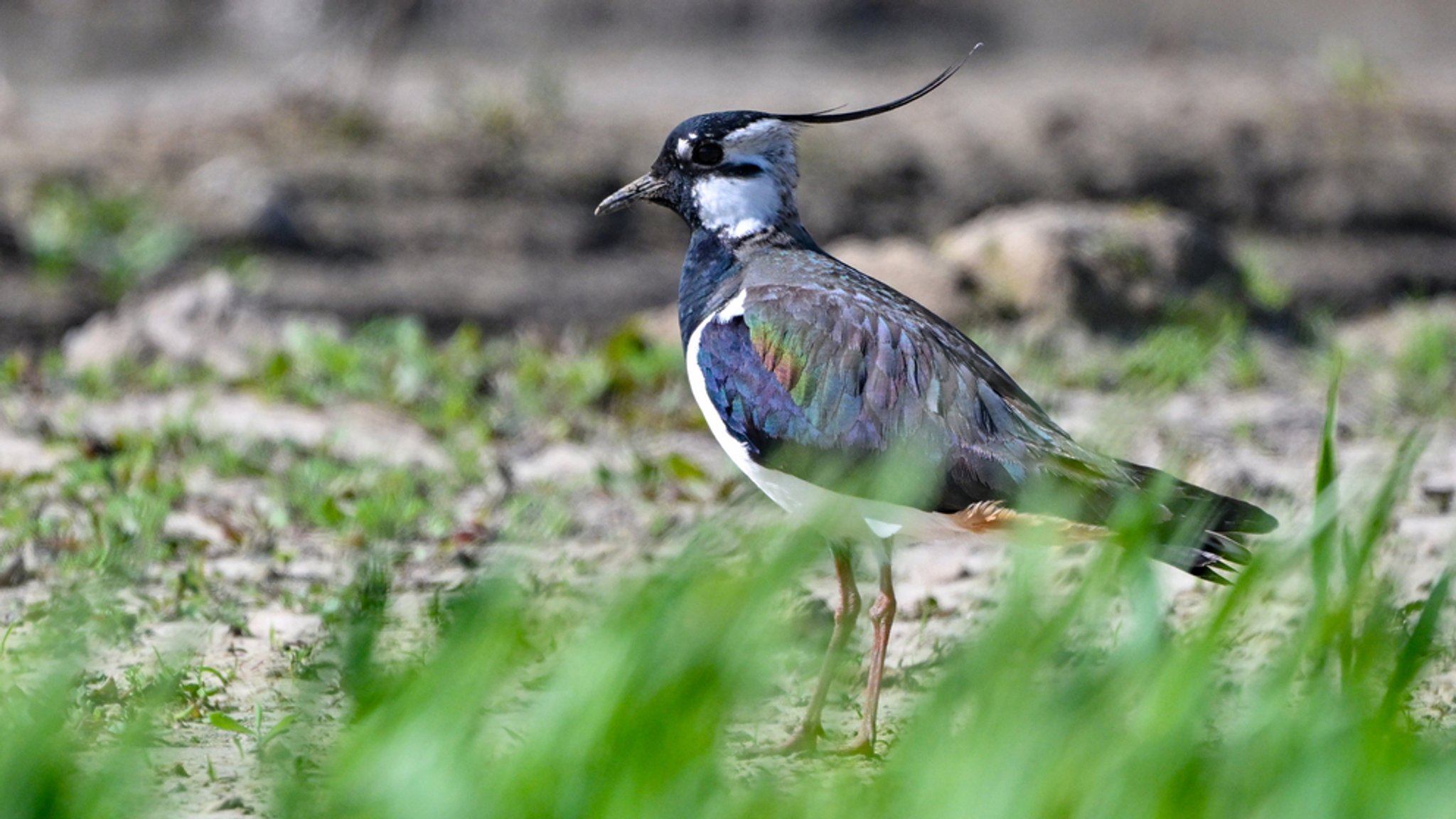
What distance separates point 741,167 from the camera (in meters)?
4.57

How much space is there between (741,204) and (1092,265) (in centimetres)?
391

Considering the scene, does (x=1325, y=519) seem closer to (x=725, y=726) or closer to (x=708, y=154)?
(x=725, y=726)

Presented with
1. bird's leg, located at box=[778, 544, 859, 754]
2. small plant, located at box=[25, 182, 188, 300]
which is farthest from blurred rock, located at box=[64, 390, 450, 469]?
bird's leg, located at box=[778, 544, 859, 754]

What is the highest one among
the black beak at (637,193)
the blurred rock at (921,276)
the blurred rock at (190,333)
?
the black beak at (637,193)

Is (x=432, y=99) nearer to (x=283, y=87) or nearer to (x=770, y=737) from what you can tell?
(x=283, y=87)

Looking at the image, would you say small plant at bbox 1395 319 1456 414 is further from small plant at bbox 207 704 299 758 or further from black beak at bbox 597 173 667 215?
small plant at bbox 207 704 299 758

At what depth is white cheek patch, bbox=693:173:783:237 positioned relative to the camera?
453 cm

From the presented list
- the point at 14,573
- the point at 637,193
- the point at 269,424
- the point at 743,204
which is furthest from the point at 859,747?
the point at 269,424

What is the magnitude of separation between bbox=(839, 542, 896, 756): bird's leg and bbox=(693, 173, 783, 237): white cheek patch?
915mm

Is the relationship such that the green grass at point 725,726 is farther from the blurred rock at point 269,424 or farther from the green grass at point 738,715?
the blurred rock at point 269,424

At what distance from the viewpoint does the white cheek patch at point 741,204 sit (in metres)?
4.53

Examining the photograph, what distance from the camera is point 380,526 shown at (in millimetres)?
5309

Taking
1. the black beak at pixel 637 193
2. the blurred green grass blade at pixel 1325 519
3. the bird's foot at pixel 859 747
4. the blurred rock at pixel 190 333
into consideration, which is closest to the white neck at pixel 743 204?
the black beak at pixel 637 193

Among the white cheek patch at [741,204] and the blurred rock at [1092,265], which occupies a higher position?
the white cheek patch at [741,204]
